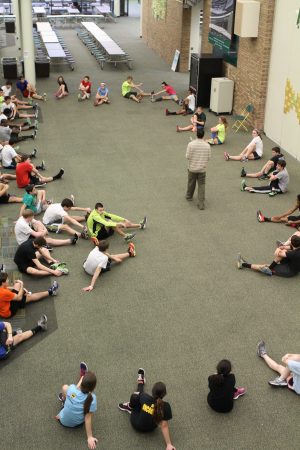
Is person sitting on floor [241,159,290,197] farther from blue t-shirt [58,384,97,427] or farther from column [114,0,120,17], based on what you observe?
column [114,0,120,17]

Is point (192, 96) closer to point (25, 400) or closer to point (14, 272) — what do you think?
point (14, 272)

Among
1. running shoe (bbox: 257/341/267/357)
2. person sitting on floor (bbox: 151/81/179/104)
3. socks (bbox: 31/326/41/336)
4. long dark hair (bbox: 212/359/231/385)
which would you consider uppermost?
long dark hair (bbox: 212/359/231/385)

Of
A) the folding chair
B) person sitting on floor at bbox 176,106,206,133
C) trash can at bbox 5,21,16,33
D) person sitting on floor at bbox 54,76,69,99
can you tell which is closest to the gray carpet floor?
person sitting on floor at bbox 176,106,206,133

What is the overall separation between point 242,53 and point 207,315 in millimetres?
10687

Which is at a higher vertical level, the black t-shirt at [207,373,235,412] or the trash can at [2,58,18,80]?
the black t-shirt at [207,373,235,412]

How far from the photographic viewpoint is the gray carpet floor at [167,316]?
675 centimetres

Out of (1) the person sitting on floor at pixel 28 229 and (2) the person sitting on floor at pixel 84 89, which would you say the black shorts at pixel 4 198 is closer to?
(1) the person sitting on floor at pixel 28 229

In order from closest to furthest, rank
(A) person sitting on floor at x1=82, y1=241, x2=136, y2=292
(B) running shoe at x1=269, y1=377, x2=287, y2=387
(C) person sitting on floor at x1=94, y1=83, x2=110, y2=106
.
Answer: (B) running shoe at x1=269, y1=377, x2=287, y2=387 → (A) person sitting on floor at x1=82, y1=241, x2=136, y2=292 → (C) person sitting on floor at x1=94, y1=83, x2=110, y2=106

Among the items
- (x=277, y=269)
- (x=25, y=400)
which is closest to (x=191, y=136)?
(x=277, y=269)

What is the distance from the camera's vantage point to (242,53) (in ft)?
56.7

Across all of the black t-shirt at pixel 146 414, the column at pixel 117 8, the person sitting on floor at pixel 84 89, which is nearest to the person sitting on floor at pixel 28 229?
the black t-shirt at pixel 146 414

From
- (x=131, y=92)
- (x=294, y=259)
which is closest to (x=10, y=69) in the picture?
(x=131, y=92)

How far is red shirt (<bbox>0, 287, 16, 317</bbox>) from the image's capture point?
8.18 m

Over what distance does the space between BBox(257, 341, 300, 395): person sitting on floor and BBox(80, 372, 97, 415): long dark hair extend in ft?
7.41
